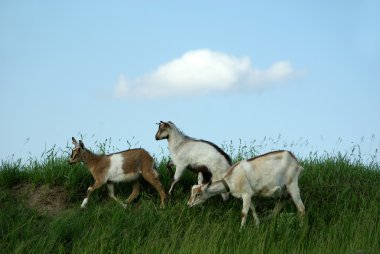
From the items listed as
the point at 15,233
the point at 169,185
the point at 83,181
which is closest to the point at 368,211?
the point at 169,185

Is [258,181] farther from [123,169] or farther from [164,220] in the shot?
[123,169]

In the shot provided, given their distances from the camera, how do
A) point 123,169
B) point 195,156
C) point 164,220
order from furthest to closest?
point 195,156, point 123,169, point 164,220

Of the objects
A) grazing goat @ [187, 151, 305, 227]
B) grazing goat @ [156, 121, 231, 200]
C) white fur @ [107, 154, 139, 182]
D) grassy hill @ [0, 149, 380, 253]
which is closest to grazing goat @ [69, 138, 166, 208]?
white fur @ [107, 154, 139, 182]

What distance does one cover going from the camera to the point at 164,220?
44.0 feet

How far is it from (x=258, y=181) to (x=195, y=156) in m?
1.99

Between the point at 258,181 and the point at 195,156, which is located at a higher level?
the point at 195,156

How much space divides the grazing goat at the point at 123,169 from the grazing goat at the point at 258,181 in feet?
4.57

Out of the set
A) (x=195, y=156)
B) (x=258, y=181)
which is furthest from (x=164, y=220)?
(x=258, y=181)

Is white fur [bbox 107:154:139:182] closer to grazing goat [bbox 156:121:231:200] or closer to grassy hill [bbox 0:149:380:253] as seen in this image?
grassy hill [bbox 0:149:380:253]

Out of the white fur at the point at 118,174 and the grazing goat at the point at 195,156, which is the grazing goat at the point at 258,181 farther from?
the white fur at the point at 118,174

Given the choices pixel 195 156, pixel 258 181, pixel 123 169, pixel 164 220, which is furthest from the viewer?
pixel 195 156

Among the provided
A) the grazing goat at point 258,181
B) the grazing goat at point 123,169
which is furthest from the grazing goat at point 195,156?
the grazing goat at point 258,181

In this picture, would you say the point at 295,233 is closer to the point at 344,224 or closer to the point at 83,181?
the point at 344,224

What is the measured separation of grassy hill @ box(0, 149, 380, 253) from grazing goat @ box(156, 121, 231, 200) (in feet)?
2.29
